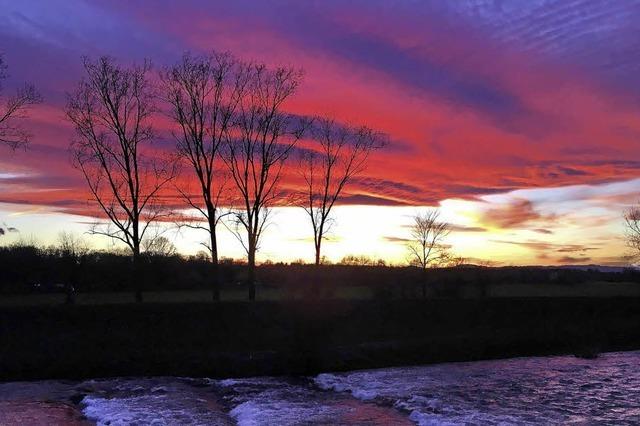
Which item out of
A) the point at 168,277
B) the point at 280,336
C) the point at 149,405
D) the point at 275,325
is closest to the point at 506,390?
the point at 149,405

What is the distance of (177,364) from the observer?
1219 inches

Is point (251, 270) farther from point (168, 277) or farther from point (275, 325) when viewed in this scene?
point (168, 277)

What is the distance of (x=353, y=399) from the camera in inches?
894

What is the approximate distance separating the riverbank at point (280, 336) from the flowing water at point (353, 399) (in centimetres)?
230

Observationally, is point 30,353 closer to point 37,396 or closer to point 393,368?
point 37,396

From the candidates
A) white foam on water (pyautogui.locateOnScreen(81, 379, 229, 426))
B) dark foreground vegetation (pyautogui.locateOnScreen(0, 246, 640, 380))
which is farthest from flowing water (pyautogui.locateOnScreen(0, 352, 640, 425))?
dark foreground vegetation (pyautogui.locateOnScreen(0, 246, 640, 380))

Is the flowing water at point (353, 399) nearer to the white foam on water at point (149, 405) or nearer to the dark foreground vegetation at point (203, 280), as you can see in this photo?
the white foam on water at point (149, 405)

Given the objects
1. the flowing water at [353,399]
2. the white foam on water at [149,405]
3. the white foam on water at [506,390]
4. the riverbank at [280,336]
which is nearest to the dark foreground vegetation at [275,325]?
the riverbank at [280,336]

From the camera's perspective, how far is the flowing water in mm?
18875

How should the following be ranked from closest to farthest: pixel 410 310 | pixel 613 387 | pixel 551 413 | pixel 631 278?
pixel 551 413, pixel 613 387, pixel 410 310, pixel 631 278

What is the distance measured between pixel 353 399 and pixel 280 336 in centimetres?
1567

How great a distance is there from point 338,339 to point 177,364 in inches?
455

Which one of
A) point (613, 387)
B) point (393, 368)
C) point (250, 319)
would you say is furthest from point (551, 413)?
point (250, 319)

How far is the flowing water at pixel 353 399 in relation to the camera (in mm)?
18875
